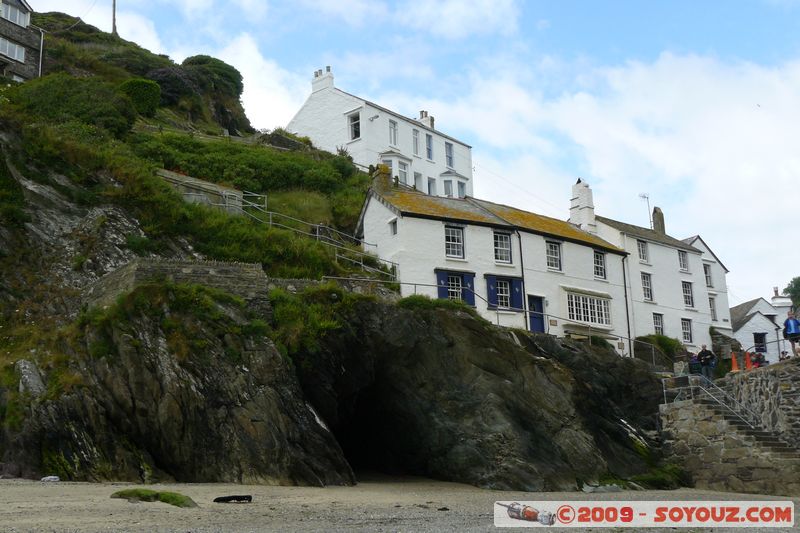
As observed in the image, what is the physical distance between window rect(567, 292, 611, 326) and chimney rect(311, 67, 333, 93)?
28300 millimetres

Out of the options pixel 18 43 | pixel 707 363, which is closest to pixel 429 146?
pixel 18 43

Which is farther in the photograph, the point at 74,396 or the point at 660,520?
the point at 74,396

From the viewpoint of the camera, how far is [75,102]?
44469 millimetres

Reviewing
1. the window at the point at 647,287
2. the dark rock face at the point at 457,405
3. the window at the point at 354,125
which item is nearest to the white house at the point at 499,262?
the window at the point at 647,287

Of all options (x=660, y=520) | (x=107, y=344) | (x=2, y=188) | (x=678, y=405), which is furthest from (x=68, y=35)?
(x=660, y=520)

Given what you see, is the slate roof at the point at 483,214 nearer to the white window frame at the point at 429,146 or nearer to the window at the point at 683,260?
the window at the point at 683,260

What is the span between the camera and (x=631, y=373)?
34.3 meters

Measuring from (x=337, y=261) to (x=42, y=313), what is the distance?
12.8 m

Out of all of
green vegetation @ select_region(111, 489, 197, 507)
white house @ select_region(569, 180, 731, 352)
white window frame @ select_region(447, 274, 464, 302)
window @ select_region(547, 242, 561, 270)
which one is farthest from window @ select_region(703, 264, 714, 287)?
green vegetation @ select_region(111, 489, 197, 507)

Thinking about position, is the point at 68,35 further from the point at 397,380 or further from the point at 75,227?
the point at 397,380

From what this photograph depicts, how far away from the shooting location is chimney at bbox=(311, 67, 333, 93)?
59.2m

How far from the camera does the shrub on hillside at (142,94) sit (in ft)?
170

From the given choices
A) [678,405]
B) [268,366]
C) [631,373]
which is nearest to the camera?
[268,366]

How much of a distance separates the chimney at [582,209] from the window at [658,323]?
18.2 feet
